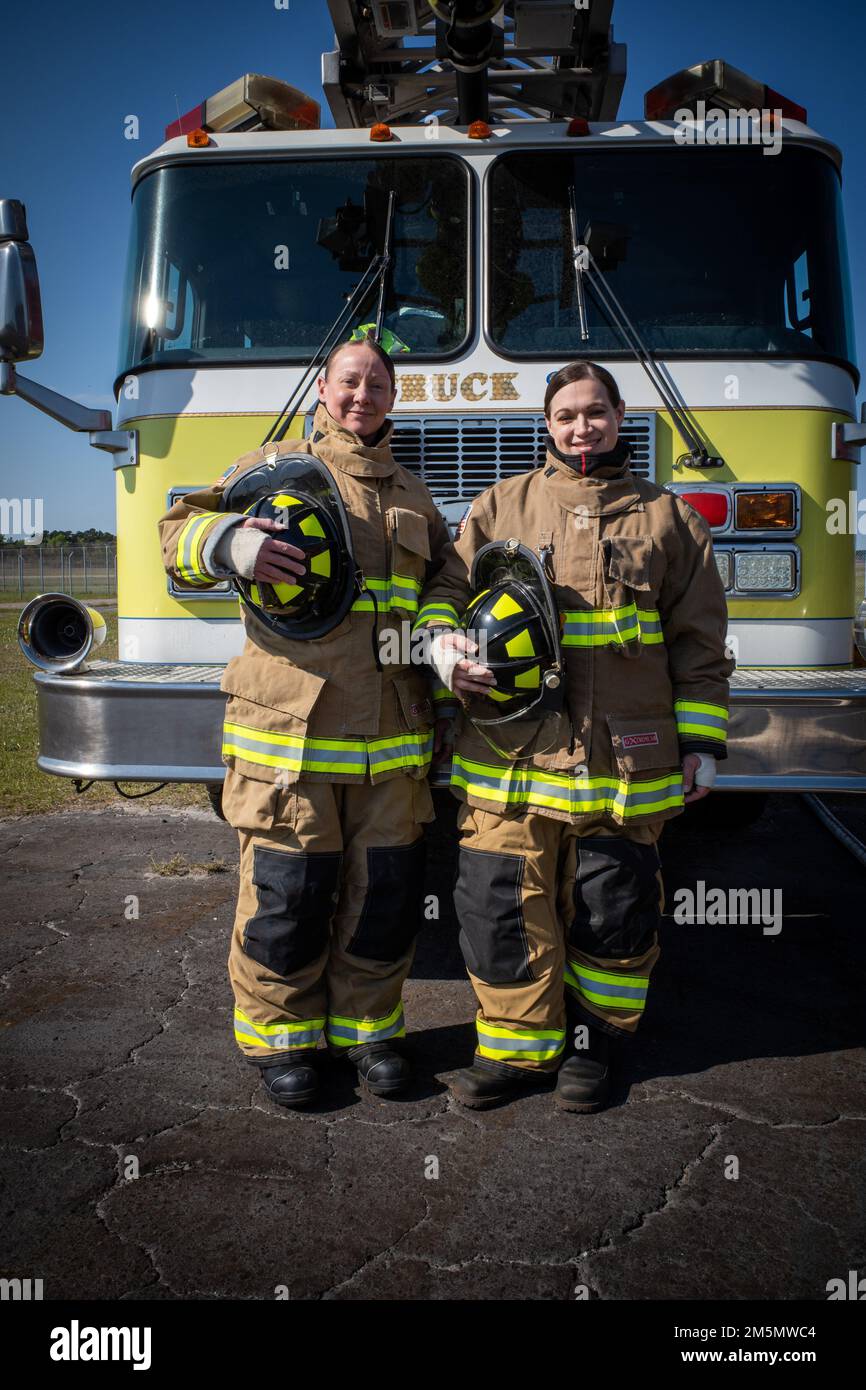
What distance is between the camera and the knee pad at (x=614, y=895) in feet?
8.36

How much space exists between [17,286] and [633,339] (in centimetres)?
205

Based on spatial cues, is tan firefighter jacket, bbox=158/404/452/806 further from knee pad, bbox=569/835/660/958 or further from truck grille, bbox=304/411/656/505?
truck grille, bbox=304/411/656/505

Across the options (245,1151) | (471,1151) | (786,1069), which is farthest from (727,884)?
(245,1151)

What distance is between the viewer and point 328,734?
2479mm

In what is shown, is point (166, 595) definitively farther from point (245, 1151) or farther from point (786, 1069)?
point (786, 1069)

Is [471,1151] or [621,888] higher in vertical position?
[621,888]

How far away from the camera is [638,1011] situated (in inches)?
104

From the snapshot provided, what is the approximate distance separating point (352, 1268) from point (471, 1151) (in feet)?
1.63

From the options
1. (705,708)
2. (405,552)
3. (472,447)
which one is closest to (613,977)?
(705,708)

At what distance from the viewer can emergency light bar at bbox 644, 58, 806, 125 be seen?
341 cm

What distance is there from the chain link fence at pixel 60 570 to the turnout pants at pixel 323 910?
29.9 meters

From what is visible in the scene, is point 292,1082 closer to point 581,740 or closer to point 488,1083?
point 488,1083

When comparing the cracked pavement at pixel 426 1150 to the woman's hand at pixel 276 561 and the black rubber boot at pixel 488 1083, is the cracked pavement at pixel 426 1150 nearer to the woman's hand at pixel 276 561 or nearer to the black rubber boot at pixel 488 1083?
the black rubber boot at pixel 488 1083
